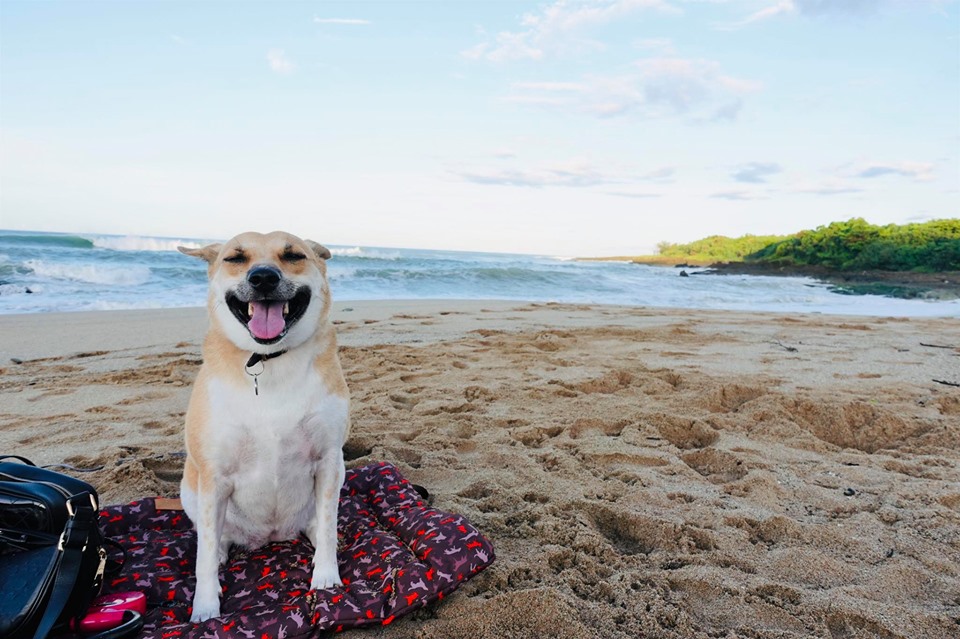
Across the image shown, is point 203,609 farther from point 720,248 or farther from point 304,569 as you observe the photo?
point 720,248

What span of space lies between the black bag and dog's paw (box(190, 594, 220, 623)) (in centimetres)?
34

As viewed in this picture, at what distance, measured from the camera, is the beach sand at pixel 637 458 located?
2145mm

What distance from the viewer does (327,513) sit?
2.38 meters

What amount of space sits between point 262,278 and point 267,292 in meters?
0.06

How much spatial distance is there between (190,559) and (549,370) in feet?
13.2

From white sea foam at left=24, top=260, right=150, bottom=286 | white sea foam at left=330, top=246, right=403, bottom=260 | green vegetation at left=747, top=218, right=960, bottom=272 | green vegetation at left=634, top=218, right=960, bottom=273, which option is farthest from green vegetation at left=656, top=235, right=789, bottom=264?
white sea foam at left=24, top=260, right=150, bottom=286

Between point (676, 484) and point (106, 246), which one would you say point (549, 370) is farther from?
point (106, 246)

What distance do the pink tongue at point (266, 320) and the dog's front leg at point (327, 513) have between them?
0.56 m

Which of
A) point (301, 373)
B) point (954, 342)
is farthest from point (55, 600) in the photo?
point (954, 342)

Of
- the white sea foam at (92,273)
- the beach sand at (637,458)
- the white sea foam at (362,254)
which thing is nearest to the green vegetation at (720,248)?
the white sea foam at (362,254)

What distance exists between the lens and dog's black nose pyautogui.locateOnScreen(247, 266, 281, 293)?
88.4 inches

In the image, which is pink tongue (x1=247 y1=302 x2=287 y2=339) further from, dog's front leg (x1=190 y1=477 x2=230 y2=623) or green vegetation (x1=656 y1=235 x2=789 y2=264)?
green vegetation (x1=656 y1=235 x2=789 y2=264)

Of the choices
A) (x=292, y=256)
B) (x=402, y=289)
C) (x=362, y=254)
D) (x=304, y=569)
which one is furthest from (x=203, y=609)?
(x=362, y=254)

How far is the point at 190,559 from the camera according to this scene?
258cm
